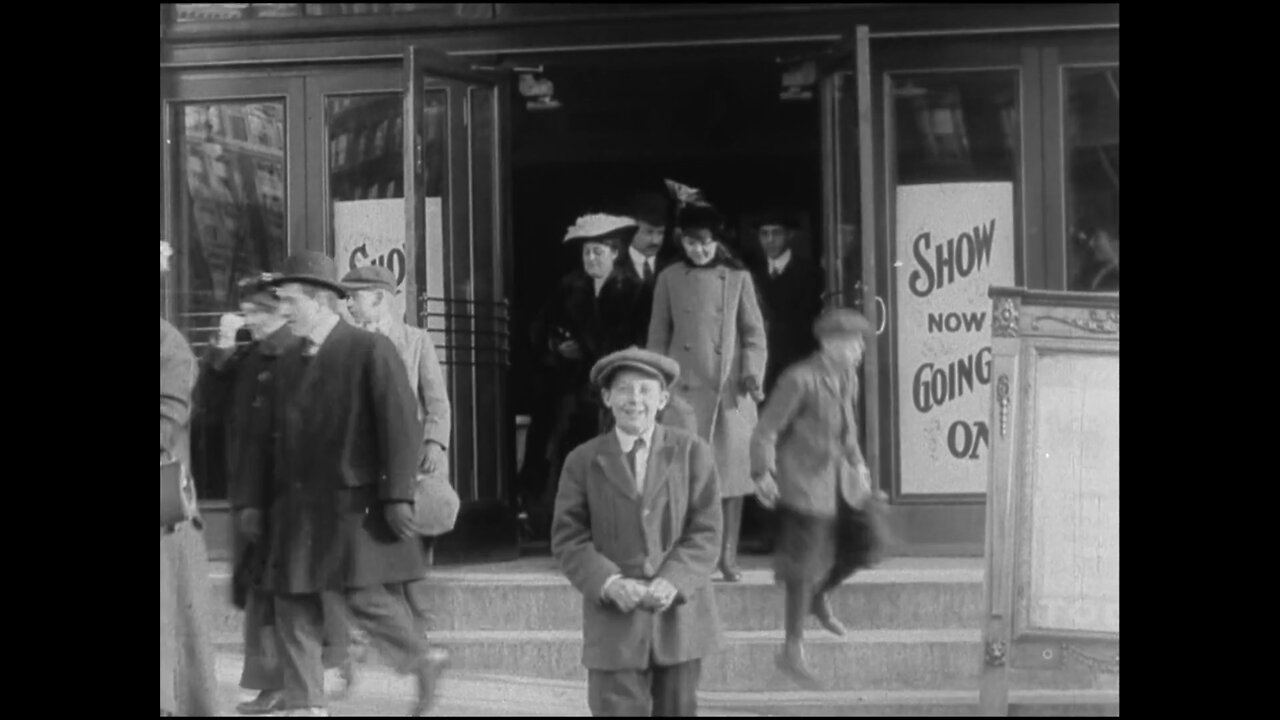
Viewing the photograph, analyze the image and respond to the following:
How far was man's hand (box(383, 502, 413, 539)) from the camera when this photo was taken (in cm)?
770

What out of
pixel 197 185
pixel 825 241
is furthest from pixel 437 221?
pixel 825 241

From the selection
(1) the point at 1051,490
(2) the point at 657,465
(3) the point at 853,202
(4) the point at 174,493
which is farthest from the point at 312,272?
(1) the point at 1051,490

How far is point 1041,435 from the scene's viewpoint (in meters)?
7.57

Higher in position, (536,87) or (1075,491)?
(536,87)

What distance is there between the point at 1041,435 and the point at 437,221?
267cm

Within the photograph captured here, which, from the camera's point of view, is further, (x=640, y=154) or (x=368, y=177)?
(x=640, y=154)

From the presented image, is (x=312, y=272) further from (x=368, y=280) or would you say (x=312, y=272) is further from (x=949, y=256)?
(x=949, y=256)

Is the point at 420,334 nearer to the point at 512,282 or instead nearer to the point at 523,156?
the point at 512,282

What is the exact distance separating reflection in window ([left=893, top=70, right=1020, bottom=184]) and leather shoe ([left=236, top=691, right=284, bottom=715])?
3.32 meters

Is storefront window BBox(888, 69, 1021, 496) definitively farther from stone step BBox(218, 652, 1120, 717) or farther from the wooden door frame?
stone step BBox(218, 652, 1120, 717)

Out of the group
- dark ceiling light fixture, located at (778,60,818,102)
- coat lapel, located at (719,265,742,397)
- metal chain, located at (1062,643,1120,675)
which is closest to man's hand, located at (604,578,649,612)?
coat lapel, located at (719,265,742,397)

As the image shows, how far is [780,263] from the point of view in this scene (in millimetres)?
8289

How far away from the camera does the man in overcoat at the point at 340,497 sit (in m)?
7.68

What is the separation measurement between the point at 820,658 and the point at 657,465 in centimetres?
112
